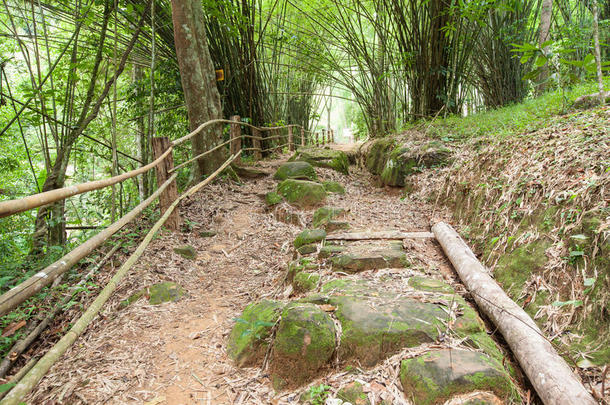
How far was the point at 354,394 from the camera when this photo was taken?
1.22m

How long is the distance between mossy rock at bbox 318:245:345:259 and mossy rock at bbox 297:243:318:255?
0.06m

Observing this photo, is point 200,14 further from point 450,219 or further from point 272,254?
point 450,219

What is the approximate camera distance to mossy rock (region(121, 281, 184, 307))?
2080 mm

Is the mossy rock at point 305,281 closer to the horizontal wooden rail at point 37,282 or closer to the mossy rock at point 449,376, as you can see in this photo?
the mossy rock at point 449,376

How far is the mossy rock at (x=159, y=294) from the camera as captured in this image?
2.08 metres

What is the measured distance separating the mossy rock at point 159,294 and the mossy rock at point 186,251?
0.43 m

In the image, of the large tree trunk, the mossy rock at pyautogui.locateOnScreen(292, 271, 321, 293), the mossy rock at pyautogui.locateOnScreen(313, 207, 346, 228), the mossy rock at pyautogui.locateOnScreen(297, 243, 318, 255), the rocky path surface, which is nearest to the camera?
the rocky path surface

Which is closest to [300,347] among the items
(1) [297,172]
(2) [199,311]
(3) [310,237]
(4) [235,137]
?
(2) [199,311]

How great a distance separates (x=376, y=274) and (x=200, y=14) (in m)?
3.91

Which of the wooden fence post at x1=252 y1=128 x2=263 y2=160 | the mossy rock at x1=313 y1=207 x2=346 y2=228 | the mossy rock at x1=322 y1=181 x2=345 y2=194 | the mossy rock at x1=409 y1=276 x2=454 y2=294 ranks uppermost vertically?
the wooden fence post at x1=252 y1=128 x2=263 y2=160

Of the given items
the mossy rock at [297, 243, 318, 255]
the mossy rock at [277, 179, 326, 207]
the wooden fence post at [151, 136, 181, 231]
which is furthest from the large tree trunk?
the mossy rock at [297, 243, 318, 255]

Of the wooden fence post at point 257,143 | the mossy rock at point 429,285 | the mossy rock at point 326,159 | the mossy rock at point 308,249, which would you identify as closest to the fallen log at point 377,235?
the mossy rock at point 308,249

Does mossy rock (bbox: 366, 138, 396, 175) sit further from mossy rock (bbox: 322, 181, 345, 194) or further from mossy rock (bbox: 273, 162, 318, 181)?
mossy rock (bbox: 273, 162, 318, 181)

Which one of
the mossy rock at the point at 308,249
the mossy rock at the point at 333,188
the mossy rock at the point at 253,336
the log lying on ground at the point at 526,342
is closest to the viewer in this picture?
the log lying on ground at the point at 526,342
